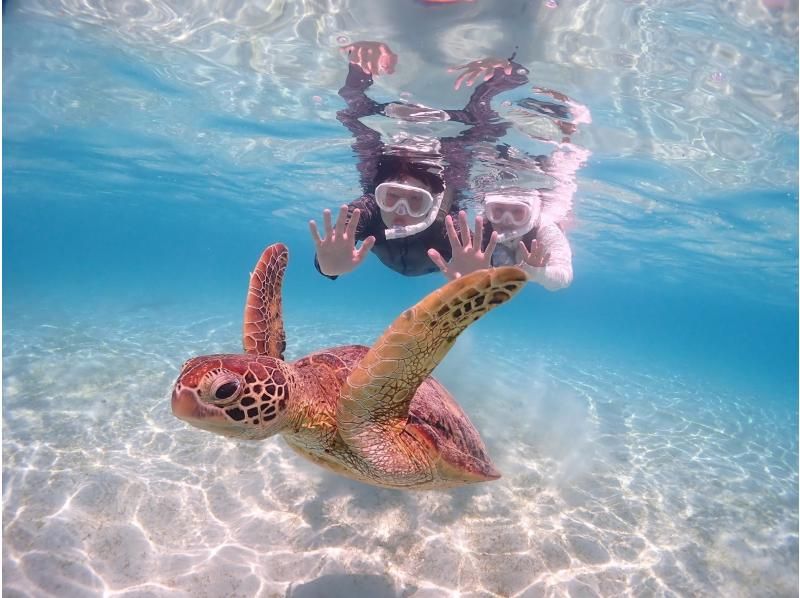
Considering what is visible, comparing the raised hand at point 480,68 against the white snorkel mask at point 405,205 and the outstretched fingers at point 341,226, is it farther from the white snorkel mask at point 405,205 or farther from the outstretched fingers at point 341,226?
the outstretched fingers at point 341,226

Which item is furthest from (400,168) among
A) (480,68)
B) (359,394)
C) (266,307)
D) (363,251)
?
(359,394)

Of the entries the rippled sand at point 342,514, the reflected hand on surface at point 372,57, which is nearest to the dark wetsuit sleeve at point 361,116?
the reflected hand on surface at point 372,57

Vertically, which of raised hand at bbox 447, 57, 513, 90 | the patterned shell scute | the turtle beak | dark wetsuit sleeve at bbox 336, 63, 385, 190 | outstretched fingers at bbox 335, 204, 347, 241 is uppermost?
raised hand at bbox 447, 57, 513, 90

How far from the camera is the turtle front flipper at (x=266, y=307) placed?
136 inches

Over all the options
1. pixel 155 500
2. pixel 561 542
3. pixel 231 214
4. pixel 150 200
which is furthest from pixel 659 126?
pixel 150 200

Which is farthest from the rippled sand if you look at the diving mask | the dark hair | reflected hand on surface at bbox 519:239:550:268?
the dark hair

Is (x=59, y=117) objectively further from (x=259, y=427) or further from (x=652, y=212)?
(x=652, y=212)

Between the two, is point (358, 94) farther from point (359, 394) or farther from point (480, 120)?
point (359, 394)

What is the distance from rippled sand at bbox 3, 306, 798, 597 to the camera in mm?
4887

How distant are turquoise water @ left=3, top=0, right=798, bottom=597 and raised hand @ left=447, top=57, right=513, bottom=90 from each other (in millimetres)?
229

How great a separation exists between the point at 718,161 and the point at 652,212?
255 inches

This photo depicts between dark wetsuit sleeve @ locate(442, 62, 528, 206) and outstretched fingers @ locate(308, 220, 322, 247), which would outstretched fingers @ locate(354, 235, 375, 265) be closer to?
outstretched fingers @ locate(308, 220, 322, 247)

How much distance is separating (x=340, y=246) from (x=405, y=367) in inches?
125

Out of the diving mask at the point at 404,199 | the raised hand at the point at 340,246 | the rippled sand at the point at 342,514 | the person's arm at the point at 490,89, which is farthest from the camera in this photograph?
the person's arm at the point at 490,89
